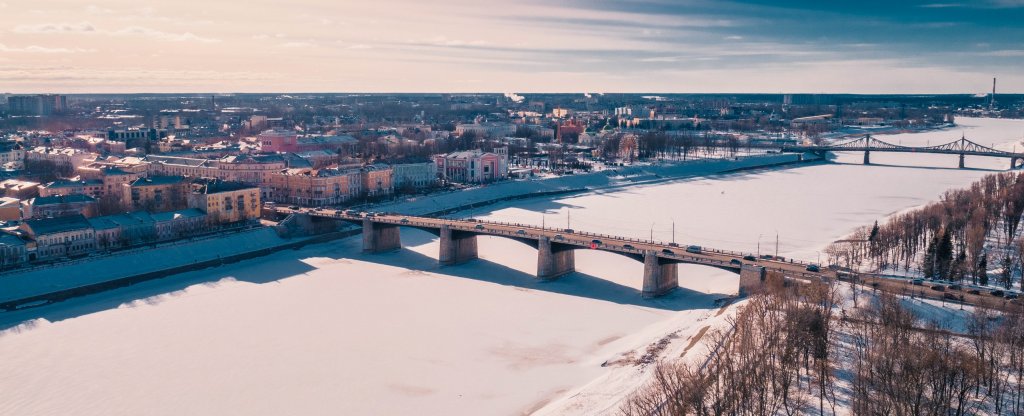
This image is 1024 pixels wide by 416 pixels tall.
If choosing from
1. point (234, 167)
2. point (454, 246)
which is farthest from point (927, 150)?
point (234, 167)

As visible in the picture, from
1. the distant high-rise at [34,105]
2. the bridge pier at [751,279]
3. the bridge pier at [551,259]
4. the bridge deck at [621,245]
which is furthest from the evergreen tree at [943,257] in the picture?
the distant high-rise at [34,105]

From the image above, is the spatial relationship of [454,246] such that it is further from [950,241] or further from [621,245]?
[950,241]

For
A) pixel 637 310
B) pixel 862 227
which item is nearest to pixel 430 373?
pixel 637 310

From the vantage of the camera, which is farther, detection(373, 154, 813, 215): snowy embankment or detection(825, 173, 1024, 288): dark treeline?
detection(373, 154, 813, 215): snowy embankment

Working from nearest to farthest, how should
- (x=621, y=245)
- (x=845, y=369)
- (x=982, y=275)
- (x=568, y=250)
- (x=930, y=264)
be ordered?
(x=845, y=369)
(x=982, y=275)
(x=930, y=264)
(x=621, y=245)
(x=568, y=250)

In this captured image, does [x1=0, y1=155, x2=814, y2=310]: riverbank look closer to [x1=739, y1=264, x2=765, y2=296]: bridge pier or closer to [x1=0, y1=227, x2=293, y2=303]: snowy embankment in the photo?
[x1=0, y1=227, x2=293, y2=303]: snowy embankment

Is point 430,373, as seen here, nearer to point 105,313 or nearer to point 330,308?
point 330,308

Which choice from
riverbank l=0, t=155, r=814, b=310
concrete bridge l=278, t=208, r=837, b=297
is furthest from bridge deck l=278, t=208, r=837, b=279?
riverbank l=0, t=155, r=814, b=310
